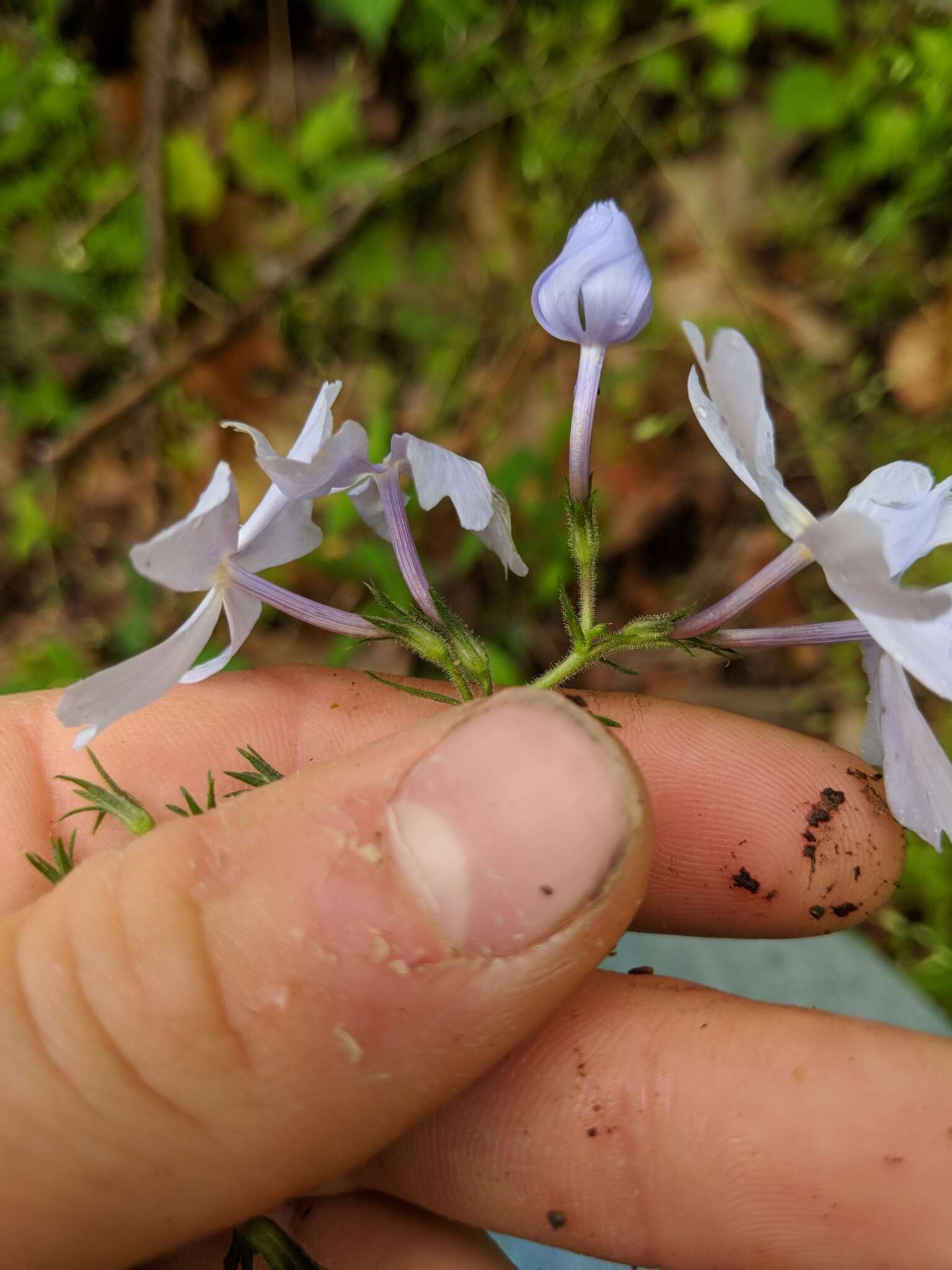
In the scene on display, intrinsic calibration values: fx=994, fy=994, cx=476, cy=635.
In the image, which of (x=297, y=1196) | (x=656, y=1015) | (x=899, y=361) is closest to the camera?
(x=656, y=1015)

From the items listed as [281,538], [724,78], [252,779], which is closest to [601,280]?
[281,538]

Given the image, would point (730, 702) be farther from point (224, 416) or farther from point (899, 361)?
point (224, 416)

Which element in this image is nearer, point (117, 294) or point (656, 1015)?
point (656, 1015)

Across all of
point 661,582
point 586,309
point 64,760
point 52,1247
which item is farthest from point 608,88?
point 52,1247

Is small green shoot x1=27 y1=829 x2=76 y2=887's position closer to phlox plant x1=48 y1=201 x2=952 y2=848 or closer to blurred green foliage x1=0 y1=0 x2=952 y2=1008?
phlox plant x1=48 y1=201 x2=952 y2=848

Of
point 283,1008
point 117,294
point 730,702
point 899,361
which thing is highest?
point 117,294

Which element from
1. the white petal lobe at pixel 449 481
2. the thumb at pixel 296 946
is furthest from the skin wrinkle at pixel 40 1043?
the white petal lobe at pixel 449 481
